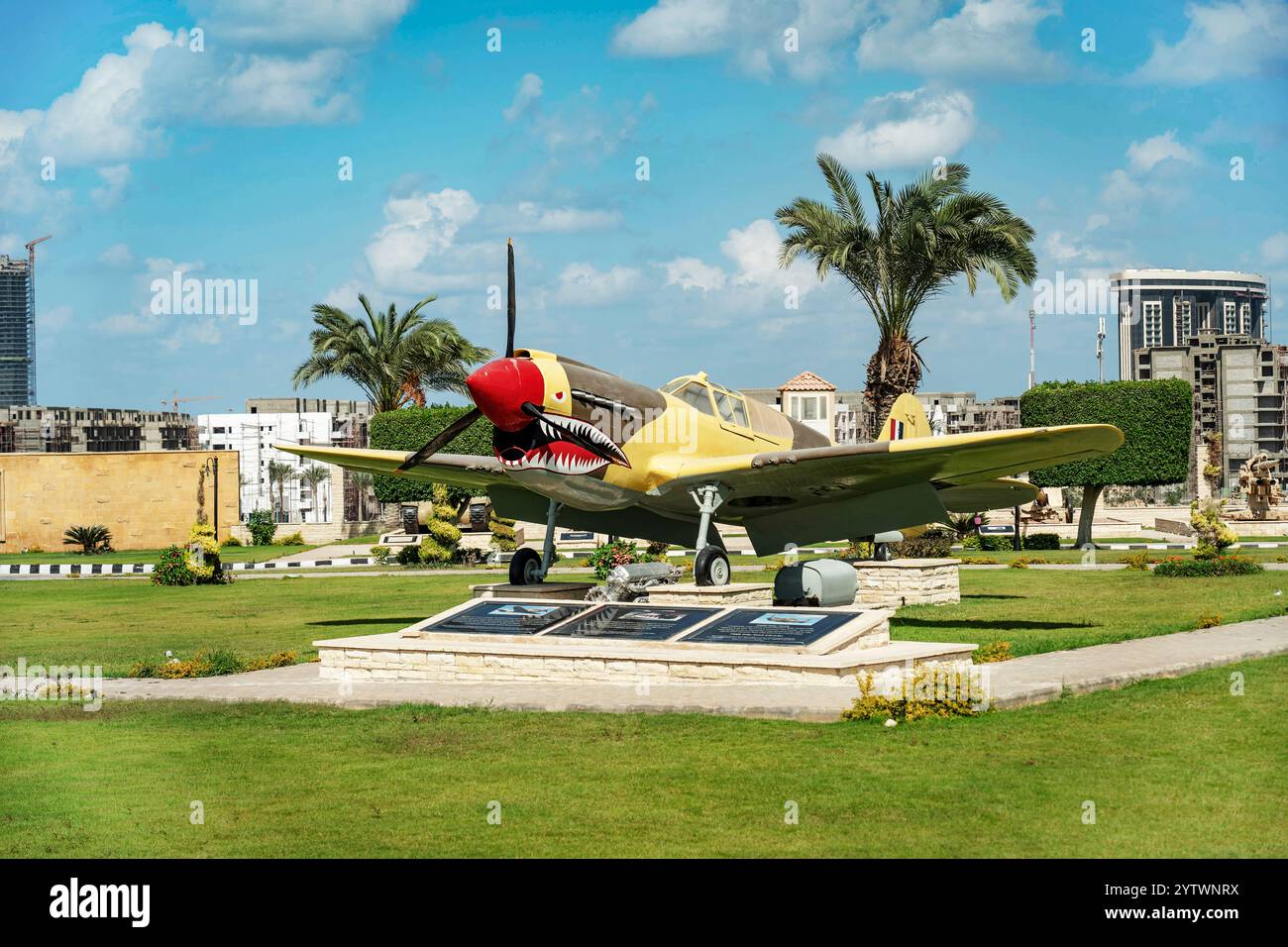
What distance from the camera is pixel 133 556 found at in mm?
59031

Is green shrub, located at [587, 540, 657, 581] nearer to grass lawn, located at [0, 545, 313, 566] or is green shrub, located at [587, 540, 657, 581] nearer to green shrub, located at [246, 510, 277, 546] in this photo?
grass lawn, located at [0, 545, 313, 566]

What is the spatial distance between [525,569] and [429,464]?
9.16 ft

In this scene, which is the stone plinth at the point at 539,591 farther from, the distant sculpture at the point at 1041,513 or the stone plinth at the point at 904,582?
the distant sculpture at the point at 1041,513

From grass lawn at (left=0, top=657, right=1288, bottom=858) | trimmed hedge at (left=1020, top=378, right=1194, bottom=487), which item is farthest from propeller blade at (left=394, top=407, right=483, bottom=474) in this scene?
trimmed hedge at (left=1020, top=378, right=1194, bottom=487)

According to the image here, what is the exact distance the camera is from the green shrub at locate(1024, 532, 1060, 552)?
49406 millimetres

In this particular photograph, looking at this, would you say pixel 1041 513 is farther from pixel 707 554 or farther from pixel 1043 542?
pixel 707 554

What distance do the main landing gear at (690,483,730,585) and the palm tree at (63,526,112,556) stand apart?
50325 millimetres

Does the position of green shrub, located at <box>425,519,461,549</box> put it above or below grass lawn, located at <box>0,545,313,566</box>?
above

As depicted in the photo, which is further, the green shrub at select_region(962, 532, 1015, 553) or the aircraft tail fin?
the green shrub at select_region(962, 532, 1015, 553)

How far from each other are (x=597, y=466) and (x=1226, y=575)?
1956cm

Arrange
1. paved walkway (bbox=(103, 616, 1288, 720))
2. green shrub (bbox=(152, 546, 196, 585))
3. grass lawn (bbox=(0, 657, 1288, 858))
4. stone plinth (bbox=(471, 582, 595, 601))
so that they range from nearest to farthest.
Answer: grass lawn (bbox=(0, 657, 1288, 858))
paved walkway (bbox=(103, 616, 1288, 720))
stone plinth (bbox=(471, 582, 595, 601))
green shrub (bbox=(152, 546, 196, 585))

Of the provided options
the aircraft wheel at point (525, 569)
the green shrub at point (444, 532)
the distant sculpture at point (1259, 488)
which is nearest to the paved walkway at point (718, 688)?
the aircraft wheel at point (525, 569)

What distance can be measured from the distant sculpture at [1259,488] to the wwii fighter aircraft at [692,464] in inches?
1789
